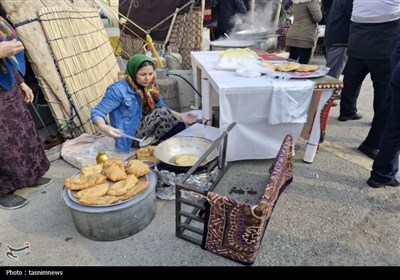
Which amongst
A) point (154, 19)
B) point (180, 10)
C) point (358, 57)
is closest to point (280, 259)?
point (358, 57)

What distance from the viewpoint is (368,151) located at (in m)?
3.28

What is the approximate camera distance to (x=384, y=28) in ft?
9.96

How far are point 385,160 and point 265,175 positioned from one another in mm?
1061

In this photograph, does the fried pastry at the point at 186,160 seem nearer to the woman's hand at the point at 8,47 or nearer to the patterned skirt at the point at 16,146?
the patterned skirt at the point at 16,146

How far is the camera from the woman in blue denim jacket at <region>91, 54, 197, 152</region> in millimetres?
2775

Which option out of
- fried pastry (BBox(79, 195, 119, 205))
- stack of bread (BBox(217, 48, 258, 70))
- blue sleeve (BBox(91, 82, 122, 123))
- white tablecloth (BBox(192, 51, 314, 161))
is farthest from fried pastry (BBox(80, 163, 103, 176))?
stack of bread (BBox(217, 48, 258, 70))

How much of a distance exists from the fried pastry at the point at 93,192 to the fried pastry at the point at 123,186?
4 cm

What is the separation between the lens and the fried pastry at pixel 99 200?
192 cm

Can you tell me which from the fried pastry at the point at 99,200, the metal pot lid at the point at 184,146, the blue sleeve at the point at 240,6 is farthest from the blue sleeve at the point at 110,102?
the blue sleeve at the point at 240,6

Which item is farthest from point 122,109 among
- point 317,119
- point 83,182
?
point 317,119

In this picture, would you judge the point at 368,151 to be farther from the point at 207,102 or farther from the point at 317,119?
the point at 207,102

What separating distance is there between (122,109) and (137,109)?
159 millimetres

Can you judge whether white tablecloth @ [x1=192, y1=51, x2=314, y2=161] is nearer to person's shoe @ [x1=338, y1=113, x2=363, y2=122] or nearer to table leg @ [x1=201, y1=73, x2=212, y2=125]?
table leg @ [x1=201, y1=73, x2=212, y2=125]

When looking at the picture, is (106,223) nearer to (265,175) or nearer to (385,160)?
(265,175)
